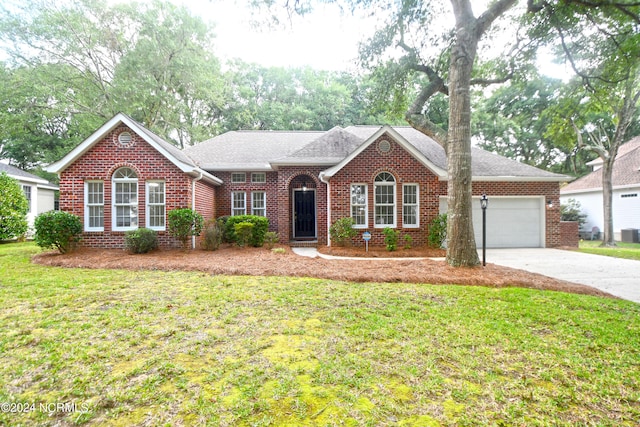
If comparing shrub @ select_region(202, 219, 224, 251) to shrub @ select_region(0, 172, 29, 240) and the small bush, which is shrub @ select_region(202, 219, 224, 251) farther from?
shrub @ select_region(0, 172, 29, 240)

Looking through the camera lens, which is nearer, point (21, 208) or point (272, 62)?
point (21, 208)

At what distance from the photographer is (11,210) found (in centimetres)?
1345

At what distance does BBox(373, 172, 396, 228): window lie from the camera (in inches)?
446

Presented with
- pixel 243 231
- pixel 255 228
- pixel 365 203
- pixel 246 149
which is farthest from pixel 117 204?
pixel 365 203

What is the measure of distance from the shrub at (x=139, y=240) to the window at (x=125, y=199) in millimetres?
883

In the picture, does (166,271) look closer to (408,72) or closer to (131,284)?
(131,284)

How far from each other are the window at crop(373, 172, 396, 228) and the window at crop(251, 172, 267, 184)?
17.7 ft

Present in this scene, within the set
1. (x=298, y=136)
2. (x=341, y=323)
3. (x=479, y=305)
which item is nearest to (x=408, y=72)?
(x=298, y=136)

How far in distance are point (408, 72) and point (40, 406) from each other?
1295 cm

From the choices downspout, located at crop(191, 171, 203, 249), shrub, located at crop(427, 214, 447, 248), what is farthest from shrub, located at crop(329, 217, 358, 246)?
downspout, located at crop(191, 171, 203, 249)

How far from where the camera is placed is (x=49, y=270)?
705cm

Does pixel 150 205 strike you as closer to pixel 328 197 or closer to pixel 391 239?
pixel 328 197

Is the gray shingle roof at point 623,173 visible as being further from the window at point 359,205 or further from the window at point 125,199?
the window at point 125,199

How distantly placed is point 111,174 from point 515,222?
16140 millimetres
